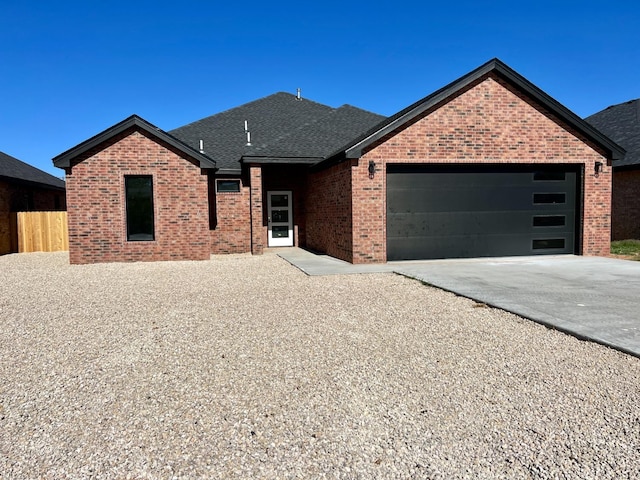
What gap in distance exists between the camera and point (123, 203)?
12711 millimetres

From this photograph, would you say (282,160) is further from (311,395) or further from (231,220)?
(311,395)

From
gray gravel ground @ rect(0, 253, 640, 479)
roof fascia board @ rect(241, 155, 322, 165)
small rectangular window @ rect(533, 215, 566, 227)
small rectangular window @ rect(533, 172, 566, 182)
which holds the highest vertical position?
roof fascia board @ rect(241, 155, 322, 165)

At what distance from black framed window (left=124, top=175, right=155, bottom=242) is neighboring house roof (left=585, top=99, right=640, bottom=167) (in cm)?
1698

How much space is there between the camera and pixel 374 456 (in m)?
2.49

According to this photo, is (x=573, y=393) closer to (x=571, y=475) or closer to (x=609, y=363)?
(x=609, y=363)

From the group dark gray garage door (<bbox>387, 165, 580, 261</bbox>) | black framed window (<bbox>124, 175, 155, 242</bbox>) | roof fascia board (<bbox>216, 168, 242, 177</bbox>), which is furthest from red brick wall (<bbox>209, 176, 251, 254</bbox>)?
dark gray garage door (<bbox>387, 165, 580, 261</bbox>)

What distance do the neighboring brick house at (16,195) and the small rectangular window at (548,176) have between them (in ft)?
63.5

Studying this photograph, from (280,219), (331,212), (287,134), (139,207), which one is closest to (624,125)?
(287,134)

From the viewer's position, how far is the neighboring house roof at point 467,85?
10.9 metres

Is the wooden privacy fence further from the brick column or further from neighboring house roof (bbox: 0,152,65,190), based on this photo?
the brick column

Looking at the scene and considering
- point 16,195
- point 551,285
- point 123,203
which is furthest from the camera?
point 16,195

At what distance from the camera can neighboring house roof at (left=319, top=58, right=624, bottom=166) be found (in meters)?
10.9

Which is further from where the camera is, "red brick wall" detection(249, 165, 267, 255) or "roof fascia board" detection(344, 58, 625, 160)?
"red brick wall" detection(249, 165, 267, 255)

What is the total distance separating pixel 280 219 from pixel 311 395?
1362cm
